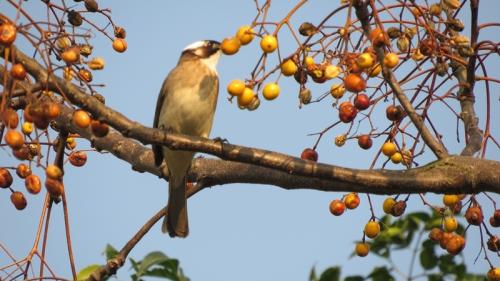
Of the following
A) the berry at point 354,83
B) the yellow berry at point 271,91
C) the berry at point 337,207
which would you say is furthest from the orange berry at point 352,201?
the yellow berry at point 271,91

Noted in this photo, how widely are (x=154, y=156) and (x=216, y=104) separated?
96cm

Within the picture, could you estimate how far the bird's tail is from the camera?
5.69 meters

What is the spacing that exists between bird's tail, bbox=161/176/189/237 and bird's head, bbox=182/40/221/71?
3.07 ft

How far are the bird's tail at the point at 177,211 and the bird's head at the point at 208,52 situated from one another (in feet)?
3.07

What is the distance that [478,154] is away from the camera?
159 inches

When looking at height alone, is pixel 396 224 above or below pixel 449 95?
below

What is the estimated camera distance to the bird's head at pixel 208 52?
6022mm

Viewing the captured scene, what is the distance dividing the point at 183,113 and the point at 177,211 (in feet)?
2.33

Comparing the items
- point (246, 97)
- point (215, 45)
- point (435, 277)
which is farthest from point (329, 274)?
point (215, 45)

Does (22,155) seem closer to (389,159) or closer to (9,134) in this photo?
(9,134)

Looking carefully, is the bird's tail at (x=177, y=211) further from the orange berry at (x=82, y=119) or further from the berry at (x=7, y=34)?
the berry at (x=7, y=34)

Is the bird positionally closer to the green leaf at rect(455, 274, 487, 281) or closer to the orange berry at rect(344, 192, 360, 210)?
the orange berry at rect(344, 192, 360, 210)

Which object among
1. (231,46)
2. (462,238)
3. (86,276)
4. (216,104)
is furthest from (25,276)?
(216,104)

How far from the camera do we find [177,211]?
5.66 meters
